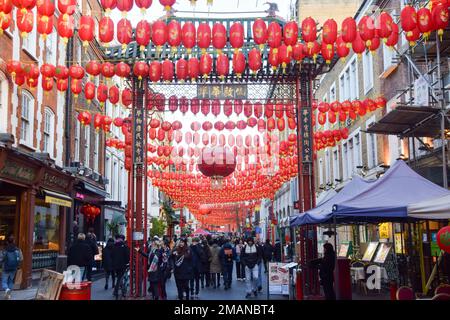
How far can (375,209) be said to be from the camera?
11484mm

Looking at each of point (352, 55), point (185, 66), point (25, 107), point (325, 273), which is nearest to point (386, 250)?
point (325, 273)

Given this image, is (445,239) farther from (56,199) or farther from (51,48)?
(51,48)

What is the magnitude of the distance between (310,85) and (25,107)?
1006 centimetres

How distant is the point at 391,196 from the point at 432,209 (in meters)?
1.80

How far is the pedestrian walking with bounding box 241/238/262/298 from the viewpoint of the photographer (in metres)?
17.3

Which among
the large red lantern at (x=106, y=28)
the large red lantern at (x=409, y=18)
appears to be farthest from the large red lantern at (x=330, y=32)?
the large red lantern at (x=106, y=28)

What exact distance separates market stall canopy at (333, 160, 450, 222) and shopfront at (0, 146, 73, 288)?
9.74 m

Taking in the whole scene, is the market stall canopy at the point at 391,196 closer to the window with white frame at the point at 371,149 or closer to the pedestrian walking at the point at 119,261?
the pedestrian walking at the point at 119,261

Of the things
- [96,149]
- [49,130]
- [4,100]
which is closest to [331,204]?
[4,100]

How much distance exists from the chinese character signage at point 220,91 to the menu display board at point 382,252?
7368mm

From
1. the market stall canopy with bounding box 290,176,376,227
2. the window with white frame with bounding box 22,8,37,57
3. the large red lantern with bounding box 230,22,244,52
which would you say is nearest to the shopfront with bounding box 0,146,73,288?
the window with white frame with bounding box 22,8,37,57

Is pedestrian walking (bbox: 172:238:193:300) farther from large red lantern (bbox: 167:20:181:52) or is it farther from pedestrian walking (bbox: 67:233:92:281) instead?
large red lantern (bbox: 167:20:181:52)

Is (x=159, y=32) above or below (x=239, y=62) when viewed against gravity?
above

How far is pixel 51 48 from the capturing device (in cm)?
2244
